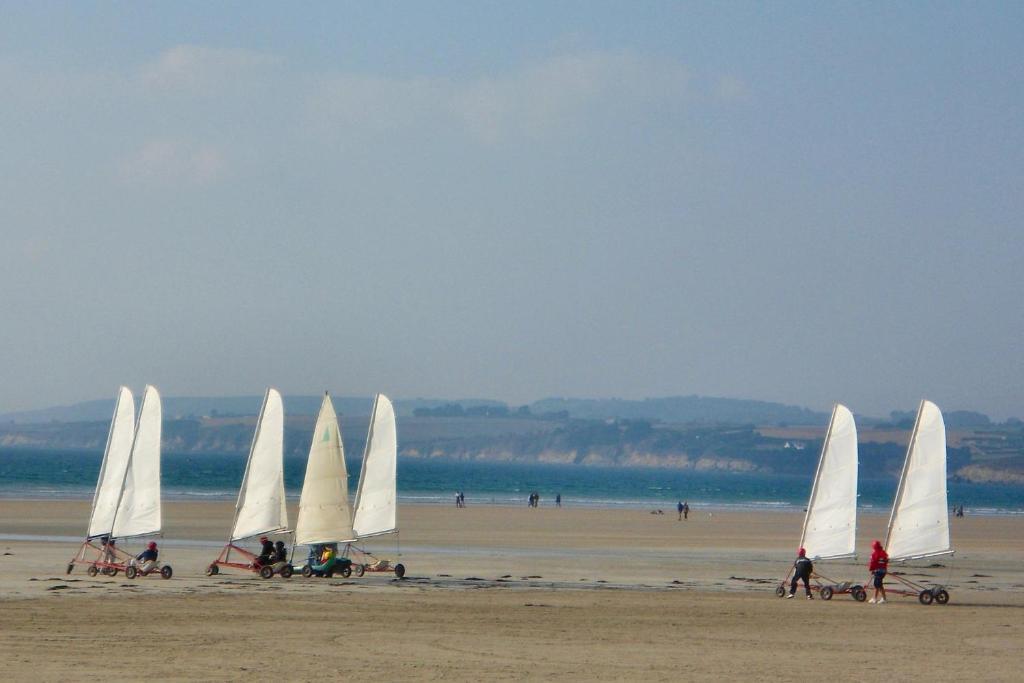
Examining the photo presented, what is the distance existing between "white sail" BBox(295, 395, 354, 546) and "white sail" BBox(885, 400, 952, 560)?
526 inches

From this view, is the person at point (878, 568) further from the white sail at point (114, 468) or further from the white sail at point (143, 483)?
the white sail at point (114, 468)

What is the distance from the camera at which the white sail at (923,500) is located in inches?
1231

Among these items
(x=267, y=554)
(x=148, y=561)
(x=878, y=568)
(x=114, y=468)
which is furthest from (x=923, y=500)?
(x=114, y=468)

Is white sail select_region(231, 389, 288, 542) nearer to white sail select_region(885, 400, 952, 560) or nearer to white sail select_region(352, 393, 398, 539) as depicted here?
white sail select_region(352, 393, 398, 539)

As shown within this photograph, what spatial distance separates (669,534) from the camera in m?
60.6

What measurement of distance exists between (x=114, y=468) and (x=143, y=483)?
1.29 meters

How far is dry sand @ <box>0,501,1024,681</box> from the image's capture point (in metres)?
19.4

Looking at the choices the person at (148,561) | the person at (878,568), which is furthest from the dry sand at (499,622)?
the person at (878,568)

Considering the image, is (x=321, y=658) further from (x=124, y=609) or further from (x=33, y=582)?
(x=33, y=582)

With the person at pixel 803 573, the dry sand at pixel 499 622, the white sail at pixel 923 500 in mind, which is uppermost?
the white sail at pixel 923 500

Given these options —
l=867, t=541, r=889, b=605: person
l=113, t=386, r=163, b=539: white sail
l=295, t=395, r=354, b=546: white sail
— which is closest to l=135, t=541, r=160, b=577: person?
l=113, t=386, r=163, b=539: white sail

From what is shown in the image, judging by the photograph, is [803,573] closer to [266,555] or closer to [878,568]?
[878,568]

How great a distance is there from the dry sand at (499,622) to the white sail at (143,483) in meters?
1.62

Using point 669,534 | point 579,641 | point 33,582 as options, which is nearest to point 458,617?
point 579,641
